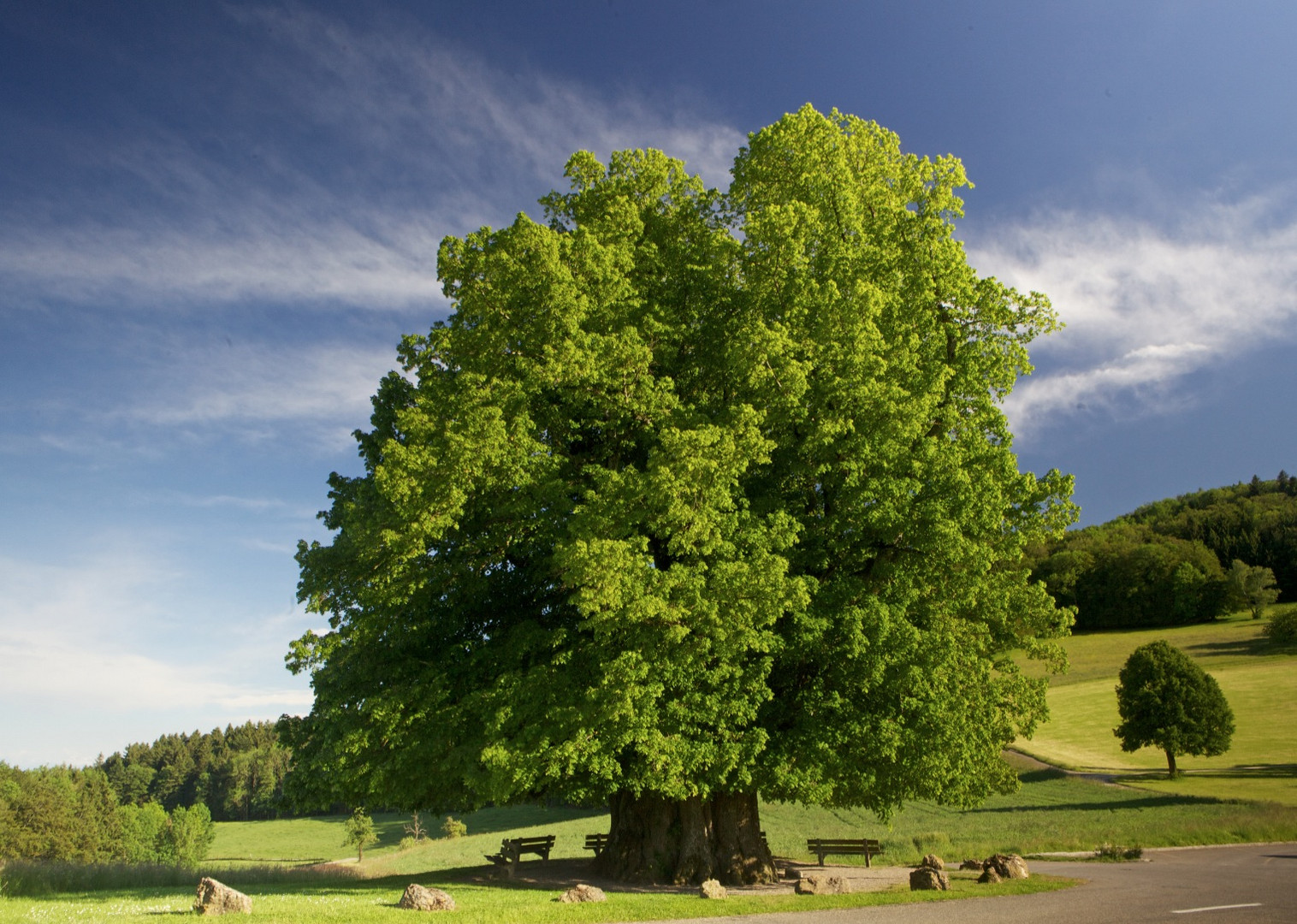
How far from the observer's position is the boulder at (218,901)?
12.7m

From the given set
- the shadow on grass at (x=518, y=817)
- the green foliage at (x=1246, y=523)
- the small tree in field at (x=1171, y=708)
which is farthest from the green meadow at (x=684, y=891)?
the green foliage at (x=1246, y=523)

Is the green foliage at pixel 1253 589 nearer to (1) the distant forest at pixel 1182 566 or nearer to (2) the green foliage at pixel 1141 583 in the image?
(1) the distant forest at pixel 1182 566

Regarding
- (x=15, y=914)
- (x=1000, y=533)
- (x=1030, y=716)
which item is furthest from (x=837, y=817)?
(x=15, y=914)

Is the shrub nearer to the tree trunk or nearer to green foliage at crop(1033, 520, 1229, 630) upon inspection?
the tree trunk

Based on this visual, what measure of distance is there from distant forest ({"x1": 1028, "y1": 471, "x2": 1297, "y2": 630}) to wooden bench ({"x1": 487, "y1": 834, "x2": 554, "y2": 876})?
295 ft

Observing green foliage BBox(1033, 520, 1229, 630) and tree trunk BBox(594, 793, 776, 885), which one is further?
green foliage BBox(1033, 520, 1229, 630)

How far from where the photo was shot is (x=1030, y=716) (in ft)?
71.4

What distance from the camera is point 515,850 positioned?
995 inches

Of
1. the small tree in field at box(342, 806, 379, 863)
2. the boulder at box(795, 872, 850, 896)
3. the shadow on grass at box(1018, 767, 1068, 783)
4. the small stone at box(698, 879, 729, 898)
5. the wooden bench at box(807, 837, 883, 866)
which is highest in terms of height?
the small stone at box(698, 879, 729, 898)

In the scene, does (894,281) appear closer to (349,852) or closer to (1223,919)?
(1223,919)

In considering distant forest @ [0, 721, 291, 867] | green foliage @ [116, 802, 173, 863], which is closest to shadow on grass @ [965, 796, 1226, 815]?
distant forest @ [0, 721, 291, 867]

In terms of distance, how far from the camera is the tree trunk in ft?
68.7

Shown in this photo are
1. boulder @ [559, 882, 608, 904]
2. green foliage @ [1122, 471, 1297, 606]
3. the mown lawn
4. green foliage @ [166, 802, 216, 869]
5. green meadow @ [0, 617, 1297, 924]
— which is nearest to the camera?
the mown lawn

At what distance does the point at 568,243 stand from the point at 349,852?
256ft
